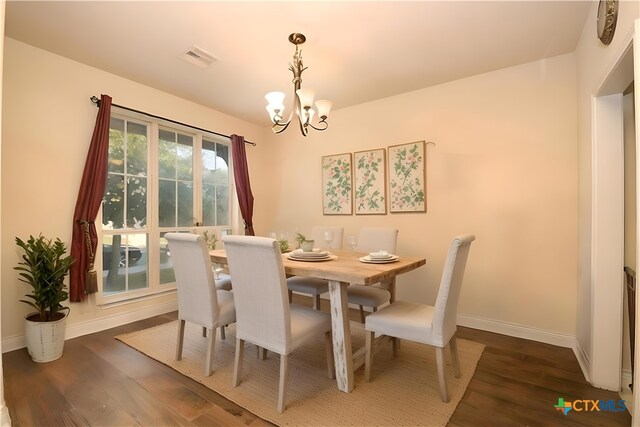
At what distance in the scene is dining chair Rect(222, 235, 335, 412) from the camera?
5.54ft

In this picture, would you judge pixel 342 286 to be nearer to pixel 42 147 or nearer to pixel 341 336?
pixel 341 336

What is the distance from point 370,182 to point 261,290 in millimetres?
2224

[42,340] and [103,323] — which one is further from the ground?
[42,340]

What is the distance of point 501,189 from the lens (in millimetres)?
2832

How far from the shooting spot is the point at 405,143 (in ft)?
11.0

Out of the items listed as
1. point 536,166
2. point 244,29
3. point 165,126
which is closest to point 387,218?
point 536,166

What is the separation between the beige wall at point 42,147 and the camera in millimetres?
2391

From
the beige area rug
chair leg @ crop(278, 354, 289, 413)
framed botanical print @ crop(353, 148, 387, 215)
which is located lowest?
the beige area rug

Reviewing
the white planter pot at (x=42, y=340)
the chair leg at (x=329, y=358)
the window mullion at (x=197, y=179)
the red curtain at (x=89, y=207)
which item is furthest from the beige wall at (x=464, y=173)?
the chair leg at (x=329, y=358)

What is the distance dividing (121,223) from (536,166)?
3992mm

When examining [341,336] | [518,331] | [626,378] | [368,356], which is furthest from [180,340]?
[626,378]

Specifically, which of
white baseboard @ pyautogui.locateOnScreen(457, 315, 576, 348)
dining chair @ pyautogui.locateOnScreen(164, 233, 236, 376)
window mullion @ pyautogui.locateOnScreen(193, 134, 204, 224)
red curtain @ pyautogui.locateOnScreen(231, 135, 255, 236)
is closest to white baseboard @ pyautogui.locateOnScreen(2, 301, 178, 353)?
window mullion @ pyautogui.locateOnScreen(193, 134, 204, 224)

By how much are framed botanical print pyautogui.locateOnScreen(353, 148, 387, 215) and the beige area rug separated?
1509mm

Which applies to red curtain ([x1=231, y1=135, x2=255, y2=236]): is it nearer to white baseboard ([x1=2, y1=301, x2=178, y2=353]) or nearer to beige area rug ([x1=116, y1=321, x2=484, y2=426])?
white baseboard ([x1=2, y1=301, x2=178, y2=353])
